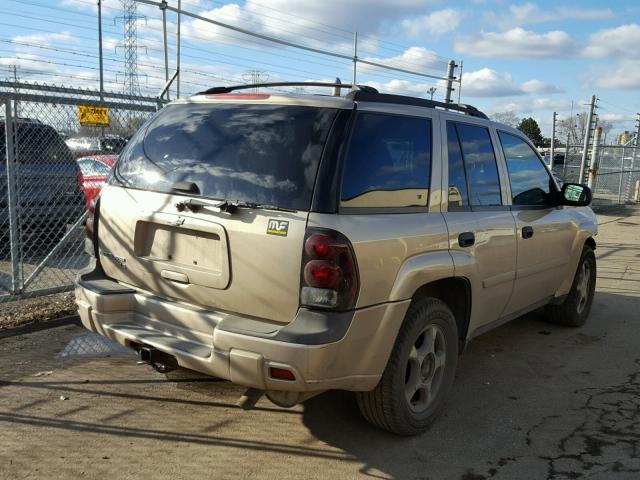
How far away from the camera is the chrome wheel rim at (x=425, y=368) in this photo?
360 cm

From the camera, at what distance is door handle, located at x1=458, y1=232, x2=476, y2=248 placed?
376 centimetres

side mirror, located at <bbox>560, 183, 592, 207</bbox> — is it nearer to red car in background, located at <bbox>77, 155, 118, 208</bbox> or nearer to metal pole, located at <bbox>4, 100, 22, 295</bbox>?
metal pole, located at <bbox>4, 100, 22, 295</bbox>

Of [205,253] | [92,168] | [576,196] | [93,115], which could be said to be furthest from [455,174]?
[92,168]

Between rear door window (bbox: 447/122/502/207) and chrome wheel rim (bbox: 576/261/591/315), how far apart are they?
2.17 meters

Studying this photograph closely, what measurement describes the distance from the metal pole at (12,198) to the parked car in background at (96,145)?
51.0 inches

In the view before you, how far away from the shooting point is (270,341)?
2.87 metres

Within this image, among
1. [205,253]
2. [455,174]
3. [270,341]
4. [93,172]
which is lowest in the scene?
[270,341]

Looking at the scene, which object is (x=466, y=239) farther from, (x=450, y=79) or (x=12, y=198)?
(x=450, y=79)

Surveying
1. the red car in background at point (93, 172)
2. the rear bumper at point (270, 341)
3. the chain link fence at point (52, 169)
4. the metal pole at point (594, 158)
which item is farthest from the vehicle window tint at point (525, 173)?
the metal pole at point (594, 158)

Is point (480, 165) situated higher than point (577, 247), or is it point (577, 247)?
point (480, 165)

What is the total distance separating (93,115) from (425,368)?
14.3ft

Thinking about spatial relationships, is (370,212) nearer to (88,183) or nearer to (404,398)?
(404,398)

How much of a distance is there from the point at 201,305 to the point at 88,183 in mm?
5282

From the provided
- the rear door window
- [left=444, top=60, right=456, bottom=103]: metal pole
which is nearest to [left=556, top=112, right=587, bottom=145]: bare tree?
[left=444, top=60, right=456, bottom=103]: metal pole
